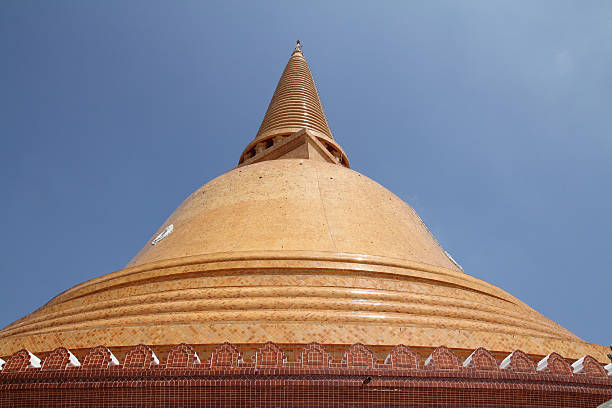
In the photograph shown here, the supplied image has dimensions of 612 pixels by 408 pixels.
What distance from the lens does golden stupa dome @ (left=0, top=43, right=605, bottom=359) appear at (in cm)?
581

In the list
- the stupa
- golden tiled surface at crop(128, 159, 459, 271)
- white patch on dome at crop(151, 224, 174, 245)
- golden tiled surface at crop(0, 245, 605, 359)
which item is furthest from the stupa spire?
golden tiled surface at crop(0, 245, 605, 359)

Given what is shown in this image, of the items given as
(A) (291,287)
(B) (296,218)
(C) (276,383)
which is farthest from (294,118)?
(C) (276,383)

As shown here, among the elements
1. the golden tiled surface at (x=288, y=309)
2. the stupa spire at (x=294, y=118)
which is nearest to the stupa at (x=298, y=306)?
the golden tiled surface at (x=288, y=309)

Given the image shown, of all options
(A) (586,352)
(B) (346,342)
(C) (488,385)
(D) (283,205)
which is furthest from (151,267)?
(A) (586,352)

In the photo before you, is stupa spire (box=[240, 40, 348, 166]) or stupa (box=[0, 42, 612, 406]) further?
stupa spire (box=[240, 40, 348, 166])

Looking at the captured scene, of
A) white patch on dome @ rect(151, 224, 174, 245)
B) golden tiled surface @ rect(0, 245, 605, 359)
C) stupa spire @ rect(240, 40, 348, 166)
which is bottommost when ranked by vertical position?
golden tiled surface @ rect(0, 245, 605, 359)

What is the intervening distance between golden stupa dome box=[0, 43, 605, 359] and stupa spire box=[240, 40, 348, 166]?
15.7 ft

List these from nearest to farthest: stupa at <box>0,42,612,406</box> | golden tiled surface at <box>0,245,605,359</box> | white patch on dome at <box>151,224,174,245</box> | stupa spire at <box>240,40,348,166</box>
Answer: stupa at <box>0,42,612,406</box> < golden tiled surface at <box>0,245,605,359</box> < white patch on dome at <box>151,224,174,245</box> < stupa spire at <box>240,40,348,166</box>

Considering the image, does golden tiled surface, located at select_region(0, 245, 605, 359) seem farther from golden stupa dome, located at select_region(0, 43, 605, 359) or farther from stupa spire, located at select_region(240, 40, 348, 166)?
stupa spire, located at select_region(240, 40, 348, 166)

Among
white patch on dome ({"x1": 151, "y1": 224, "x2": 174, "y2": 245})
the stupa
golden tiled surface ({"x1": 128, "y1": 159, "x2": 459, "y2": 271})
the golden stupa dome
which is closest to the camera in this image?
the stupa

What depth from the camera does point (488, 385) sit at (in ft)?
15.9

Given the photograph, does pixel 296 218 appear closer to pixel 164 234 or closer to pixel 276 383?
pixel 164 234

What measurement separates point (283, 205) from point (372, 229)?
159cm

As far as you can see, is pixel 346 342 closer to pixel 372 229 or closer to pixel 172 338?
pixel 172 338
